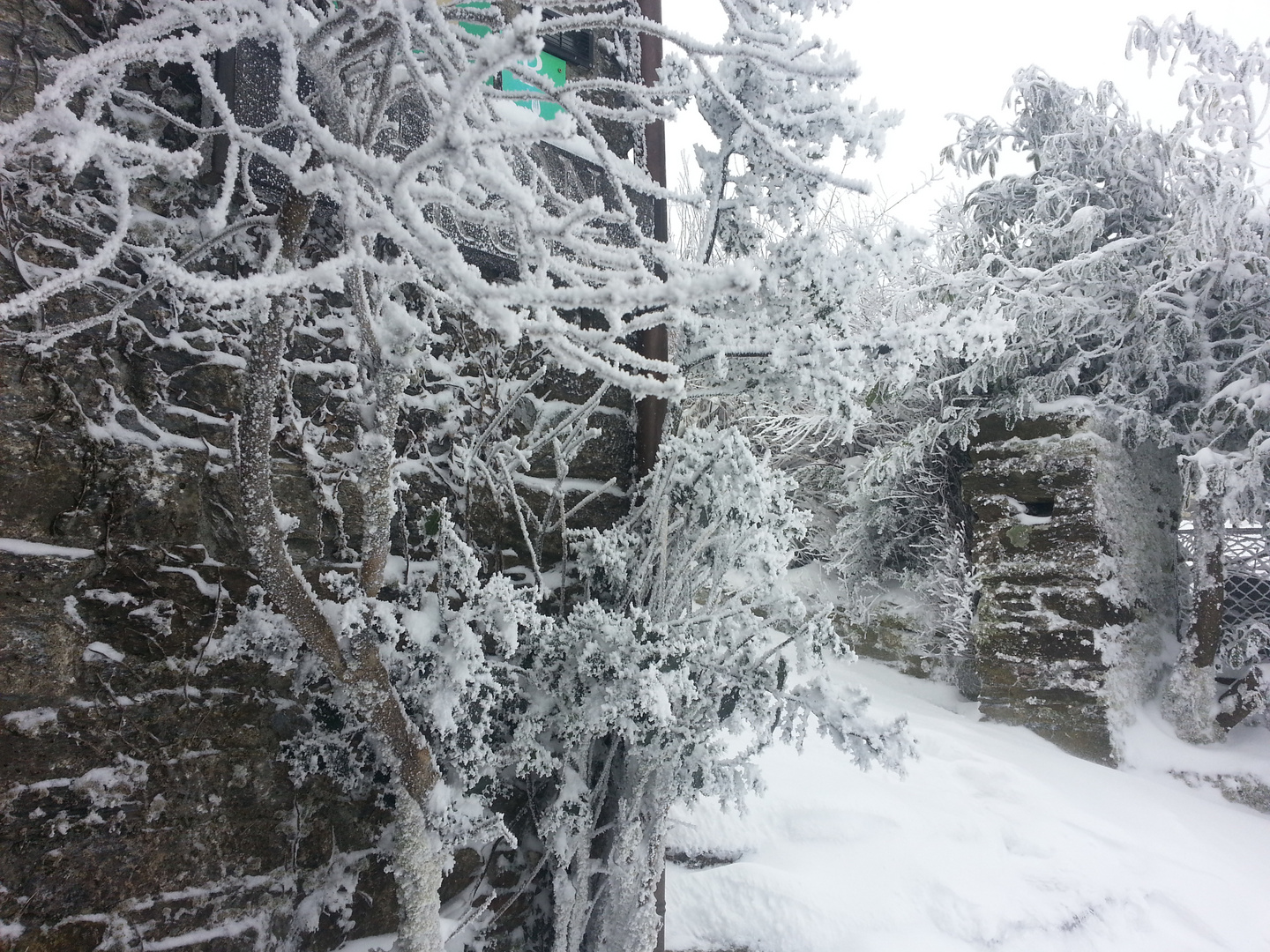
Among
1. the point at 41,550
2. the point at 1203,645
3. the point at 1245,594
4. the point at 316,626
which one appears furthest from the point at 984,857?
the point at 41,550

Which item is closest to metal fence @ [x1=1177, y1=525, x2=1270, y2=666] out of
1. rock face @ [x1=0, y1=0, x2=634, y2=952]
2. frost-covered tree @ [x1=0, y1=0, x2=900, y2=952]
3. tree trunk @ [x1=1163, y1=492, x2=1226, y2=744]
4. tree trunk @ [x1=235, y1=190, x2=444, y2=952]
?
tree trunk @ [x1=1163, y1=492, x2=1226, y2=744]

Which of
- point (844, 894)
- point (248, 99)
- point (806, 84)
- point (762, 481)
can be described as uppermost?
point (806, 84)

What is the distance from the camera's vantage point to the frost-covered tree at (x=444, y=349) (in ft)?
3.30

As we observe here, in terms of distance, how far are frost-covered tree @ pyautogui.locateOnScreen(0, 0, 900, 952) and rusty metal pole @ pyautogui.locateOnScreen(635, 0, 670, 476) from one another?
69 millimetres

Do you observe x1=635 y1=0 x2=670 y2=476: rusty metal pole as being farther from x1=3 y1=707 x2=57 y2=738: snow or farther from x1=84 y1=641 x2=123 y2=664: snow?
x1=3 y1=707 x2=57 y2=738: snow

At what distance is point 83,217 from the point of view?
151 centimetres

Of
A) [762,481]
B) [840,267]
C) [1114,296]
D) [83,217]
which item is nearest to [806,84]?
[840,267]

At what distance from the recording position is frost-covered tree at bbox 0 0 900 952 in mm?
1005

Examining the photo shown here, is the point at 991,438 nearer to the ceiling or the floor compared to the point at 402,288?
nearer to the ceiling

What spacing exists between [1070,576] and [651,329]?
11.0 feet

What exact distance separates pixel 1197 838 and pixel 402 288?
455 centimetres

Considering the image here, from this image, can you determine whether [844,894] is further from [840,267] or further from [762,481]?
[840,267]

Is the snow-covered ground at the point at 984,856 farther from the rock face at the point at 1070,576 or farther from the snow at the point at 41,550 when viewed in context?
the snow at the point at 41,550

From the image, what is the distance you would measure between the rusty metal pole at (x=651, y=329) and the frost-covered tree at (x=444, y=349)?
0.07 meters
